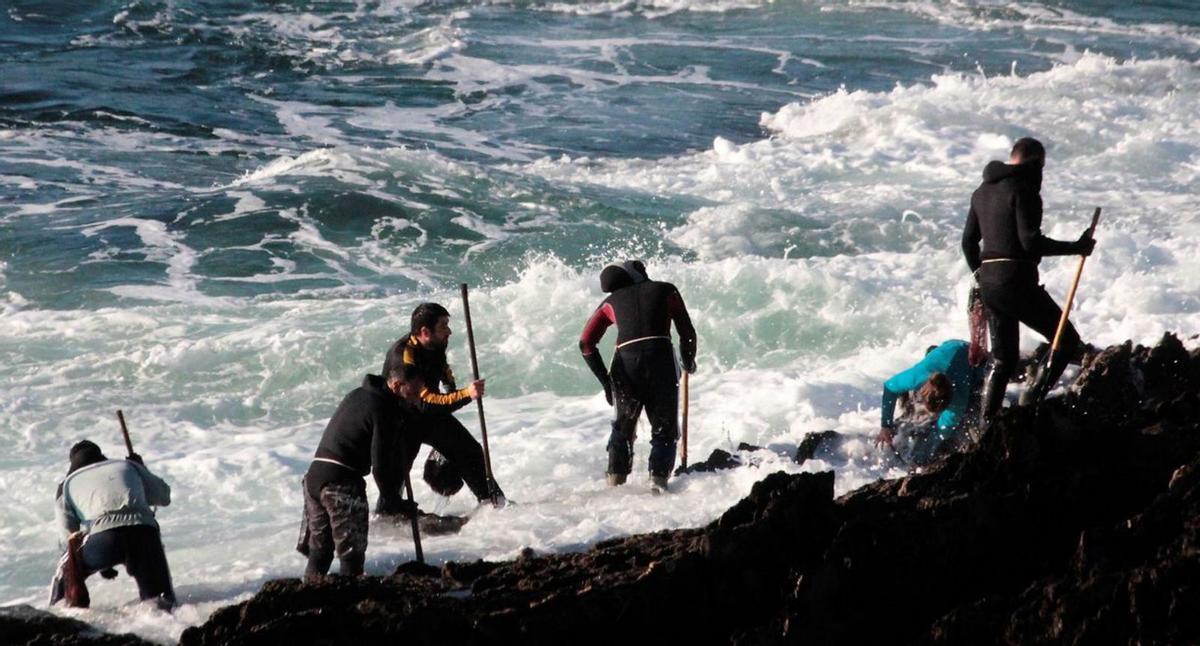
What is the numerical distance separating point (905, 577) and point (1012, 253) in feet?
9.76

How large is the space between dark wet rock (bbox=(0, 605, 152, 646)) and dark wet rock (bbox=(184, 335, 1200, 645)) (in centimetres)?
73

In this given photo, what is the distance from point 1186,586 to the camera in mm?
4660

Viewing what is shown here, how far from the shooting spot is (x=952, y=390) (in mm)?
8109

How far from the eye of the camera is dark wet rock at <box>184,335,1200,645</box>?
4793 millimetres

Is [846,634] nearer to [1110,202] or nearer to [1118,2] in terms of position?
[1110,202]

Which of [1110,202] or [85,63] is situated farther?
[85,63]

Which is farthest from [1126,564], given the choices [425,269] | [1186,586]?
[425,269]

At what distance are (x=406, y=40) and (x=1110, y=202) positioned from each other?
17397mm

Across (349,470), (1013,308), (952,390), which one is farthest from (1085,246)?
(349,470)

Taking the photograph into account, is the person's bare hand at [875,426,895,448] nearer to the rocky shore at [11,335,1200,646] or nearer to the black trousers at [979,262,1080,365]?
the black trousers at [979,262,1080,365]

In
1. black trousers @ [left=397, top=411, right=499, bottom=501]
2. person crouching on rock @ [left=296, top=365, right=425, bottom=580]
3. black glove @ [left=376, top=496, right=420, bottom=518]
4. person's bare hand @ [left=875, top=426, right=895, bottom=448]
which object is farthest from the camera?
black trousers @ [left=397, top=411, right=499, bottom=501]

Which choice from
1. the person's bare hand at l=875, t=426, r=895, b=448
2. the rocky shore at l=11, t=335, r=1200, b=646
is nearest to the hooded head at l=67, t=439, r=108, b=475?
the rocky shore at l=11, t=335, r=1200, b=646

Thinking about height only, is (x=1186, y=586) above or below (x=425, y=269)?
above

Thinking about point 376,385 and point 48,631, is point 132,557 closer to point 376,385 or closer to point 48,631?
point 48,631
